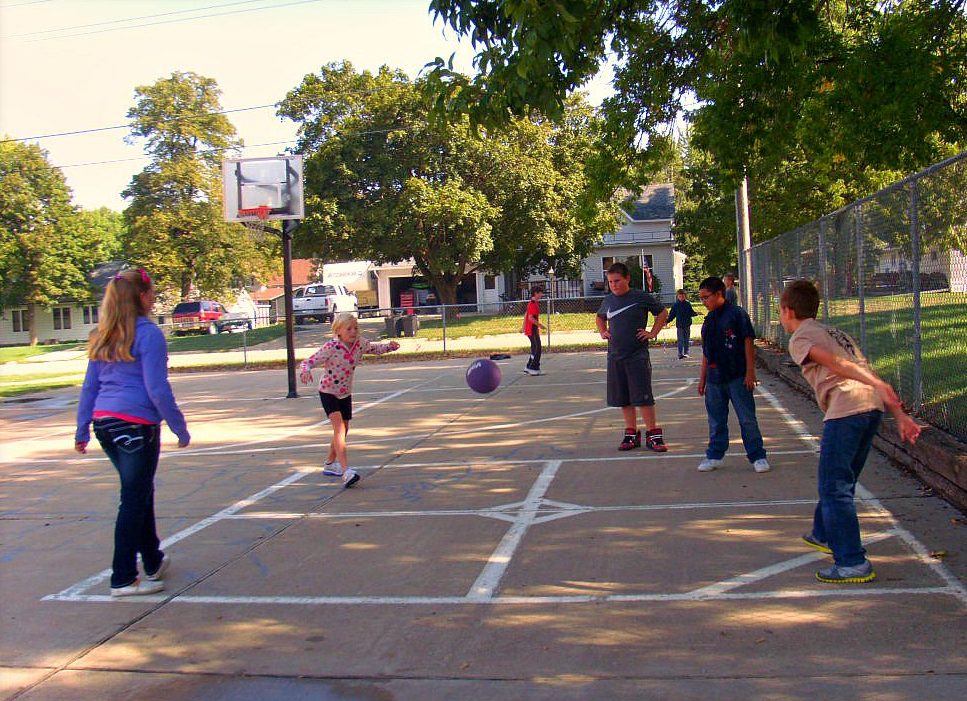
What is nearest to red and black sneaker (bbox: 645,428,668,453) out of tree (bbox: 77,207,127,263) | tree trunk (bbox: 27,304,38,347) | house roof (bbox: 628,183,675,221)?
house roof (bbox: 628,183,675,221)

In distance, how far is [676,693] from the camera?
396 cm

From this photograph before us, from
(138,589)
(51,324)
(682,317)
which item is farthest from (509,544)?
(51,324)

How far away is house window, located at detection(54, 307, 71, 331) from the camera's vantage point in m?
62.3

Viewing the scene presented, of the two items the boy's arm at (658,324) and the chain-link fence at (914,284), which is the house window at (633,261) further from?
the boy's arm at (658,324)

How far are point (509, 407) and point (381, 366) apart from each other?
461 inches

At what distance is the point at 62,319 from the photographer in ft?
205

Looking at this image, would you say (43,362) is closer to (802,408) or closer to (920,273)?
(802,408)

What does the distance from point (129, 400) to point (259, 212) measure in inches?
582

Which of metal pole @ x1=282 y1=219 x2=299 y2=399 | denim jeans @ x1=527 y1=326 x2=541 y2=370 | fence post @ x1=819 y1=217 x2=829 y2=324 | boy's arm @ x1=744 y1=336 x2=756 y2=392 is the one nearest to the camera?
boy's arm @ x1=744 y1=336 x2=756 y2=392

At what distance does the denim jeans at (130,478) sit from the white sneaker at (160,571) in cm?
15

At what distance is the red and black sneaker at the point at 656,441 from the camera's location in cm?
952

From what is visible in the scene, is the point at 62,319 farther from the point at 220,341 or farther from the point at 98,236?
the point at 220,341

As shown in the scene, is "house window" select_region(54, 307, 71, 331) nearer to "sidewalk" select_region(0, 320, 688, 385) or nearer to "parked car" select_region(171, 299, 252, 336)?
"parked car" select_region(171, 299, 252, 336)

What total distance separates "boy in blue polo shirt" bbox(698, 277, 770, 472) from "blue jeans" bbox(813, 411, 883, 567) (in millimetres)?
3036
